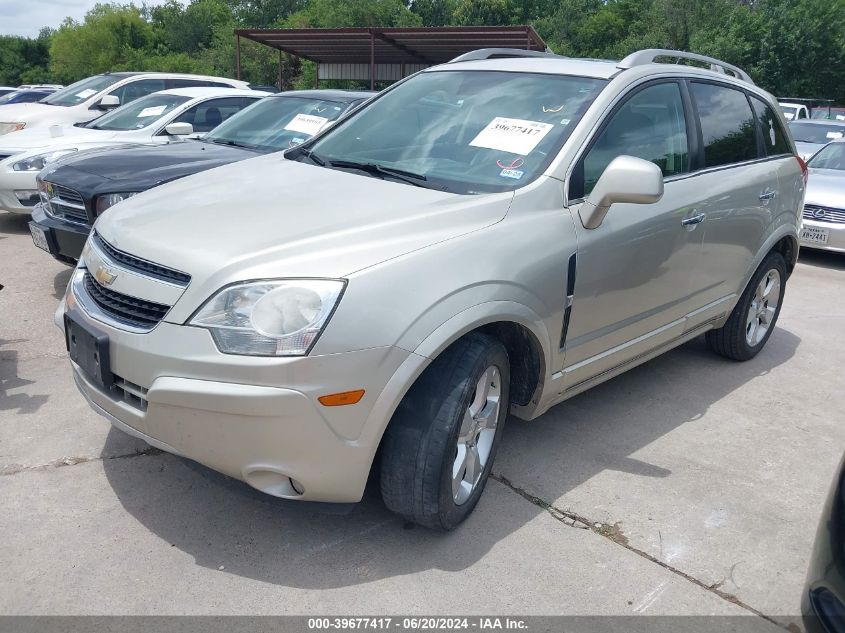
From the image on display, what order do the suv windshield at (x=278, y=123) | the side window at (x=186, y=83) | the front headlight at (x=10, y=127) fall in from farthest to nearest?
the side window at (x=186, y=83) → the front headlight at (x=10, y=127) → the suv windshield at (x=278, y=123)

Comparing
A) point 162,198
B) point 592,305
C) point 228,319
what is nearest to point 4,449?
point 162,198

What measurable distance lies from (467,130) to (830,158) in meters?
8.31

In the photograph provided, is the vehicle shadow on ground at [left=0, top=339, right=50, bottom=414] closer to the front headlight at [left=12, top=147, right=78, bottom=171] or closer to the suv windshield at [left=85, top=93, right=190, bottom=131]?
the front headlight at [left=12, top=147, right=78, bottom=171]

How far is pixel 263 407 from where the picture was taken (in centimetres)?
247

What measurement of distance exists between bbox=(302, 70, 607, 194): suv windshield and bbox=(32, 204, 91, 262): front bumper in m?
1.97

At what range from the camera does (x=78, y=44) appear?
5816cm

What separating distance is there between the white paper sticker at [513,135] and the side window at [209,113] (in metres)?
5.04

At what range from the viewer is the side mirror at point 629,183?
3.11 metres

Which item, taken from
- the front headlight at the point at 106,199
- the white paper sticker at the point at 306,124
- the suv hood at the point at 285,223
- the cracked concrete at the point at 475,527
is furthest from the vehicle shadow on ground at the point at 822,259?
the front headlight at the point at 106,199

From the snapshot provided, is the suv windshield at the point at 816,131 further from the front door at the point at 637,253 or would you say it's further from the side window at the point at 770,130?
the front door at the point at 637,253

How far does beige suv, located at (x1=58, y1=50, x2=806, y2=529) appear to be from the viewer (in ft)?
8.33

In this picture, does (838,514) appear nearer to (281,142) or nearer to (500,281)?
(500,281)

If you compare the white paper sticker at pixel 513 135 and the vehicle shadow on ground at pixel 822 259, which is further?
the vehicle shadow on ground at pixel 822 259

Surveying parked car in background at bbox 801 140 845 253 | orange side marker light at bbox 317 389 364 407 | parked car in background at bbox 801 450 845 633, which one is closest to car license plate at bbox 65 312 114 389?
orange side marker light at bbox 317 389 364 407
